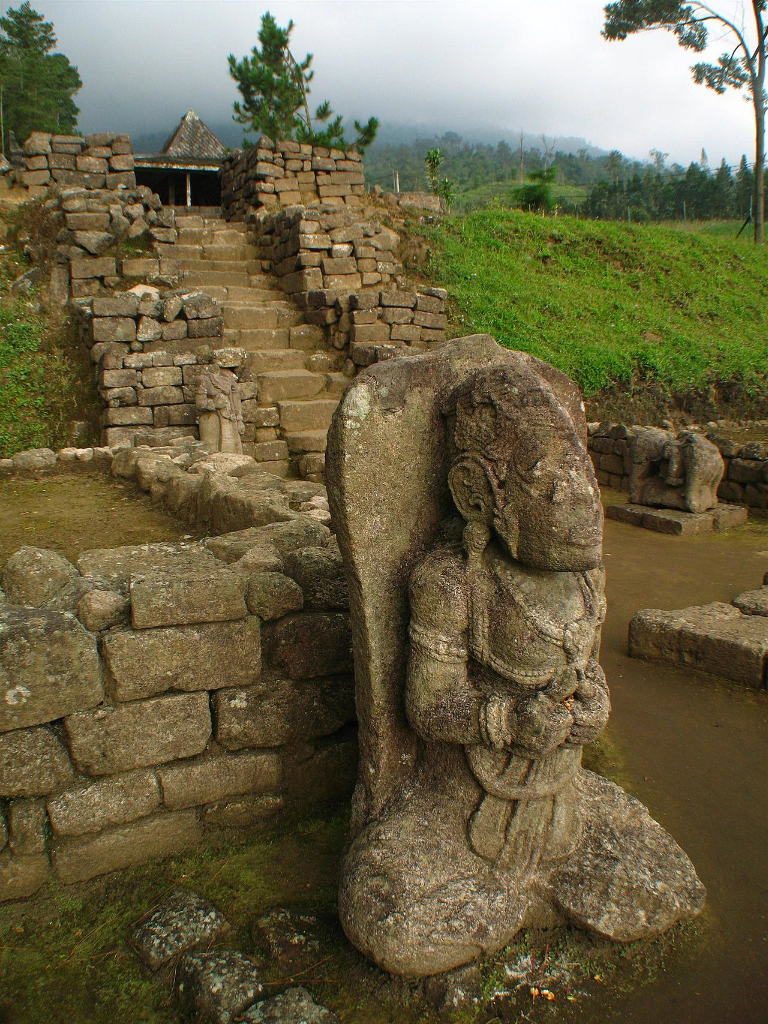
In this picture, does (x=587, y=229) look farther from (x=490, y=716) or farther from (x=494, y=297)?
(x=490, y=716)

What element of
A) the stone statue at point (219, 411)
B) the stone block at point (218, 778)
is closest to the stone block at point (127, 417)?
the stone statue at point (219, 411)

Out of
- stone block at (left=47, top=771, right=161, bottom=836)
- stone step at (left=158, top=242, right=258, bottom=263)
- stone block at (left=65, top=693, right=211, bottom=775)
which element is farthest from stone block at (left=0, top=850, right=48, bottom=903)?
stone step at (left=158, top=242, right=258, bottom=263)

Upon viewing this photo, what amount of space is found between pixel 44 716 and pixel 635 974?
7.24ft

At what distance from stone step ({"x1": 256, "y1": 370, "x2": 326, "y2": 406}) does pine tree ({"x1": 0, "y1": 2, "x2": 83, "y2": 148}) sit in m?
26.8

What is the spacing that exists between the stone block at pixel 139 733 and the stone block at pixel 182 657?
6 centimetres

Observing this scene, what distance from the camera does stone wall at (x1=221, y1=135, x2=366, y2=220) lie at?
46.2ft

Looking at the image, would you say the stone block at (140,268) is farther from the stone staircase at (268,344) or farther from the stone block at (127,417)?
the stone block at (127,417)

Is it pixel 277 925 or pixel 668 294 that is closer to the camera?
pixel 277 925

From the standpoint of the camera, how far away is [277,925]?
2434 mm

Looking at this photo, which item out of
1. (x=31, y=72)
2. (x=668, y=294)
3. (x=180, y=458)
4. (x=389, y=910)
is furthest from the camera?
(x=31, y=72)

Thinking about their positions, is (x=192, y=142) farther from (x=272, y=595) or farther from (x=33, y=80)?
(x=272, y=595)

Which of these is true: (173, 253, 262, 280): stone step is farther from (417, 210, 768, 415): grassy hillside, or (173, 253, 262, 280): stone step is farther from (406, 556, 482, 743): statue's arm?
(406, 556, 482, 743): statue's arm

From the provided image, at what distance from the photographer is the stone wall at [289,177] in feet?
46.2

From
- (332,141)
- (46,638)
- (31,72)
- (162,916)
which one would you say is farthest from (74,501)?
(31,72)
